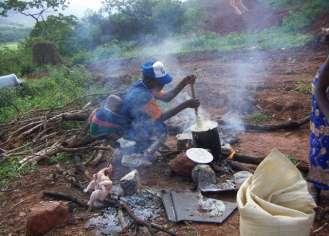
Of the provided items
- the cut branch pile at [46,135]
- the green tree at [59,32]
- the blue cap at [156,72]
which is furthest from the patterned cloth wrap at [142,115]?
the green tree at [59,32]

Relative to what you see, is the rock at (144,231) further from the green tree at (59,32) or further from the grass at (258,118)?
the green tree at (59,32)

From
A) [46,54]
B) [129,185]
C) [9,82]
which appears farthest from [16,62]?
[129,185]

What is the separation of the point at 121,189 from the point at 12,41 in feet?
101

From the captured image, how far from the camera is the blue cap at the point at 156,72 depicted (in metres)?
4.70

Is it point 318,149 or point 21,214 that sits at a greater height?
point 318,149

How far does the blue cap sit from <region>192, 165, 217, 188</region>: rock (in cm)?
110

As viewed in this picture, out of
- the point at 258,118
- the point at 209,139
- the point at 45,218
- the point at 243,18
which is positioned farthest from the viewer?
the point at 243,18

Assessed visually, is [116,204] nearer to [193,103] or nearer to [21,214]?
[21,214]

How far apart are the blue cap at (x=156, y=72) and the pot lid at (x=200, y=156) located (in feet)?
2.89

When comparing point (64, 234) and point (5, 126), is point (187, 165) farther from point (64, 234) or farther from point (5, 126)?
point (5, 126)

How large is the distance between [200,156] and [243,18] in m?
15.4

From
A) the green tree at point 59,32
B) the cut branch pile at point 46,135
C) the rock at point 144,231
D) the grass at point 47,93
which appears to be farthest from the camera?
the green tree at point 59,32

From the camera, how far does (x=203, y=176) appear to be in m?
4.35

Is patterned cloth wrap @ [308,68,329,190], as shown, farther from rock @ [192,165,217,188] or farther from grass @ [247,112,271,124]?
grass @ [247,112,271,124]
